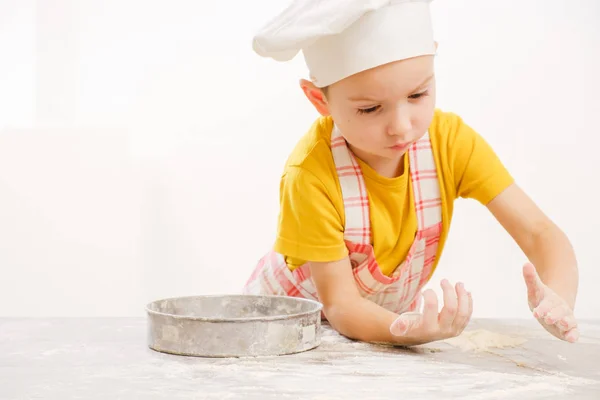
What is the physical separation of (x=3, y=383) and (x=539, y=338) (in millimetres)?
890

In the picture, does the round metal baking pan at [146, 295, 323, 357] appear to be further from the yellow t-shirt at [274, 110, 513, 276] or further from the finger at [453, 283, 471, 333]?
the finger at [453, 283, 471, 333]

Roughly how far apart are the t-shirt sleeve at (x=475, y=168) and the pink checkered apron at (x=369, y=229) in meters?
0.05

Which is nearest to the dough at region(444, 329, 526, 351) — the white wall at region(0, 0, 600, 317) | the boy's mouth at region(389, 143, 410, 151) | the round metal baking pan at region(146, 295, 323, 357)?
the round metal baking pan at region(146, 295, 323, 357)

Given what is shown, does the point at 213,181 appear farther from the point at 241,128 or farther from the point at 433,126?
the point at 433,126

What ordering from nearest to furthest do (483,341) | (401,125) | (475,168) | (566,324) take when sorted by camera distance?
(566,324) → (401,125) → (483,341) → (475,168)

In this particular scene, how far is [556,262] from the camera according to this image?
134 centimetres

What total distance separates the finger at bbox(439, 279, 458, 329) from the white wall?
1.65m

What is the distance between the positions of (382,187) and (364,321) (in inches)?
9.9

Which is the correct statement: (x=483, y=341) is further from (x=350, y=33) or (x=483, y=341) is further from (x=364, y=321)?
(x=350, y=33)

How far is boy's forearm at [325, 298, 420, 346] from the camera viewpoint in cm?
129

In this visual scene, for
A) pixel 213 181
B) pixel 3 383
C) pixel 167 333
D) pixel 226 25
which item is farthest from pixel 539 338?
pixel 226 25

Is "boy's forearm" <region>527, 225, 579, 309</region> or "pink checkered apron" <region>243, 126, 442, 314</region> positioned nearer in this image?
"boy's forearm" <region>527, 225, 579, 309</region>

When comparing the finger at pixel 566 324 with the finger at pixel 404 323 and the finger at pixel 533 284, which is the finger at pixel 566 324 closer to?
the finger at pixel 533 284

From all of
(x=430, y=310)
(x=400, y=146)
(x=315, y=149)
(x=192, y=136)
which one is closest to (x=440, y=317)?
(x=430, y=310)
